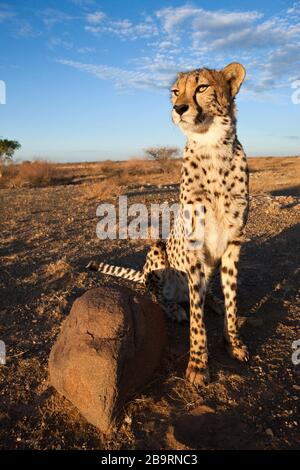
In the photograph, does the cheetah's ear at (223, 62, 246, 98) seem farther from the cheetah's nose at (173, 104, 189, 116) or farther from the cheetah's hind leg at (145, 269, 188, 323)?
the cheetah's hind leg at (145, 269, 188, 323)

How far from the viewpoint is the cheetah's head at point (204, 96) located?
2.66 meters

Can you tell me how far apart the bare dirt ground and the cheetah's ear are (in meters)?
1.78

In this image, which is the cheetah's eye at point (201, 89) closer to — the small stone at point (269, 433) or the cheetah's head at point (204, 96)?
the cheetah's head at point (204, 96)

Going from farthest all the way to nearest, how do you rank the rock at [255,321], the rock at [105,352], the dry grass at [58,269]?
the dry grass at [58,269]
the rock at [255,321]
the rock at [105,352]

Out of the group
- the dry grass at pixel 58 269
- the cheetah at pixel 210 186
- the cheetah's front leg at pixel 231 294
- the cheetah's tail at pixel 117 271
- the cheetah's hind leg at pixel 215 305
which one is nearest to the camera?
the cheetah at pixel 210 186

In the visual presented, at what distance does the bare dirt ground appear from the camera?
7.21ft

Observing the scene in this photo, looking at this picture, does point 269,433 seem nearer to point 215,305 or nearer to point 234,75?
point 215,305

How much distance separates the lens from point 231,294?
9.92 ft

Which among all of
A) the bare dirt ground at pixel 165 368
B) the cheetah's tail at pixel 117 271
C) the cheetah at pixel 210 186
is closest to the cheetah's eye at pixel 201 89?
the cheetah at pixel 210 186

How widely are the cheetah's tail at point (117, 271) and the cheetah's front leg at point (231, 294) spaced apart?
4.08ft

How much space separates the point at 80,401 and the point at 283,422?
110 cm

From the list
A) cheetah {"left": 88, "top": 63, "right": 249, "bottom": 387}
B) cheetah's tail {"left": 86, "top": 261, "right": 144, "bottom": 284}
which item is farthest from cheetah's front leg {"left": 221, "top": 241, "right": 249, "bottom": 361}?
cheetah's tail {"left": 86, "top": 261, "right": 144, "bottom": 284}

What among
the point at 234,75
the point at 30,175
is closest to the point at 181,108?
the point at 234,75

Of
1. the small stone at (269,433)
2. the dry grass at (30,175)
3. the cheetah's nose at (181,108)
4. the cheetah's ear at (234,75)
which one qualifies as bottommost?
the small stone at (269,433)
